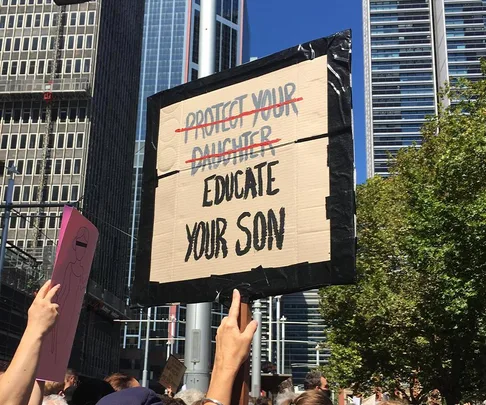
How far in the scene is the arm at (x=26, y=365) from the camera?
8.61ft

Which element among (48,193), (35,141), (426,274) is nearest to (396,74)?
(35,141)

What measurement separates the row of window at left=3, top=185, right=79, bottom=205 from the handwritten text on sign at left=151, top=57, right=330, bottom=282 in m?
70.7

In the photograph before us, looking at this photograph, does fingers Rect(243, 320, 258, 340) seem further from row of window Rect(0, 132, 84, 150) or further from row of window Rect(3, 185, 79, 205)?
row of window Rect(0, 132, 84, 150)

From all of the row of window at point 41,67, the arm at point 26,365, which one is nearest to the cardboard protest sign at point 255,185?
the arm at point 26,365

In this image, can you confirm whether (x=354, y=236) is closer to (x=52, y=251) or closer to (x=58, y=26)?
(x=52, y=251)

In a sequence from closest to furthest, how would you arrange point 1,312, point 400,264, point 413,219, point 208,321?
1. point 208,321
2. point 413,219
3. point 400,264
4. point 1,312

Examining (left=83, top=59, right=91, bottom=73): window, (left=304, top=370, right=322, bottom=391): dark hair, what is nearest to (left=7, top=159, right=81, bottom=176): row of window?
(left=83, top=59, right=91, bottom=73): window

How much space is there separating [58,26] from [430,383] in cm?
6189

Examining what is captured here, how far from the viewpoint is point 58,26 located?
78000mm

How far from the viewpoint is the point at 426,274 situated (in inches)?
968

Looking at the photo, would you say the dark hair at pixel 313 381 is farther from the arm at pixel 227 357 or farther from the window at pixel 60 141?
the window at pixel 60 141

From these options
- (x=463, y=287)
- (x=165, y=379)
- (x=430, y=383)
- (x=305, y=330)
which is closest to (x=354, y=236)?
(x=165, y=379)

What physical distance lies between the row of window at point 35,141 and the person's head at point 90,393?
72608 mm

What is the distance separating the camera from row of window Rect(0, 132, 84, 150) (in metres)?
74.8
